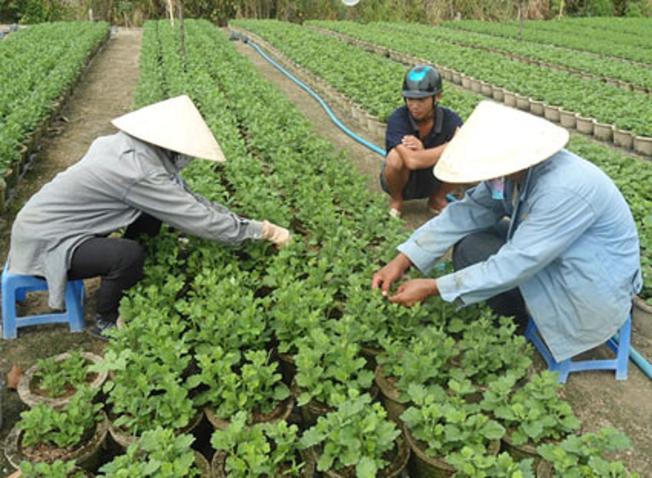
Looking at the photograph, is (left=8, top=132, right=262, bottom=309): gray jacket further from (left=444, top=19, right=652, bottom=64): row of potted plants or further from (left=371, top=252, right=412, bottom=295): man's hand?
(left=444, top=19, right=652, bottom=64): row of potted plants

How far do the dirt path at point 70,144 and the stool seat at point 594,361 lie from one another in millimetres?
2779

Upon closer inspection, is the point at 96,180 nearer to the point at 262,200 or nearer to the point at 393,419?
the point at 262,200

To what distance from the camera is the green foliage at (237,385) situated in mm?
2844

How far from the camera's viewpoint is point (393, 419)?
3.12m

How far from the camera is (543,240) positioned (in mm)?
2998

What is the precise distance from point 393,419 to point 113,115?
8556 millimetres

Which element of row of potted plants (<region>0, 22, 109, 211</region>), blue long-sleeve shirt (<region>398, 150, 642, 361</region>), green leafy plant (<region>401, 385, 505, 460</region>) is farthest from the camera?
row of potted plants (<region>0, 22, 109, 211</region>)

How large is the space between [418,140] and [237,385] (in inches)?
133

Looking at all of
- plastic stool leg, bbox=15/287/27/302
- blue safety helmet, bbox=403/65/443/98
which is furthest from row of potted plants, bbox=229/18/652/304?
plastic stool leg, bbox=15/287/27/302

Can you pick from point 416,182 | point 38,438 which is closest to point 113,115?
point 416,182

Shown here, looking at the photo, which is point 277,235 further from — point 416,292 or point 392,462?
point 392,462

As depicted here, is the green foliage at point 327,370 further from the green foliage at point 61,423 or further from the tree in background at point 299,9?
the tree in background at point 299,9

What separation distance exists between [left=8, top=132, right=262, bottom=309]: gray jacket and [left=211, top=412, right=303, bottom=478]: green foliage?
1451mm

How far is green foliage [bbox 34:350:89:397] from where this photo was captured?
123 inches
